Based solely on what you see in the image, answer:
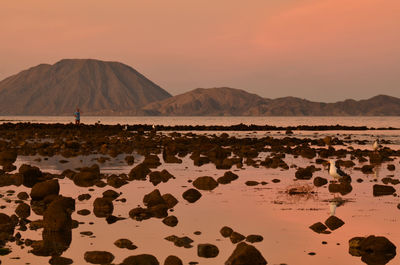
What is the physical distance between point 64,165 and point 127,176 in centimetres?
767

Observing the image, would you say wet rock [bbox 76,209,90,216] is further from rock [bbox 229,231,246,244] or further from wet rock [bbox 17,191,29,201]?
rock [bbox 229,231,246,244]

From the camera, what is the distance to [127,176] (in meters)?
26.5

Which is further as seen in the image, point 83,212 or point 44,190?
point 44,190

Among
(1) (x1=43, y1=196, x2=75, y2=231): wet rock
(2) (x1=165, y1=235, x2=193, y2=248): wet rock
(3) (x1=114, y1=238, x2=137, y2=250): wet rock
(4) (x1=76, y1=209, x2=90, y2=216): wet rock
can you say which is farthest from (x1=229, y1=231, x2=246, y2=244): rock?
(4) (x1=76, y1=209, x2=90, y2=216): wet rock

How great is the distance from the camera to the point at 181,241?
13562 mm

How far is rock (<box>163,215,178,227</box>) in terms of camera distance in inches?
619

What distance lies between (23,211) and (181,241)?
230 inches

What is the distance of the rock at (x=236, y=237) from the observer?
44.9ft

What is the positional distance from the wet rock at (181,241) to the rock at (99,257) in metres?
1.99

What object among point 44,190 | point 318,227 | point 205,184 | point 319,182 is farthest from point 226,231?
point 319,182

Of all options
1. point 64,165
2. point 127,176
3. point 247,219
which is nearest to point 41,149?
point 64,165

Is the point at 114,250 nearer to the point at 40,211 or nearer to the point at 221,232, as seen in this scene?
the point at 221,232

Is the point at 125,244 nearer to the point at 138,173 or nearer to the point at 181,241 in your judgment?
the point at 181,241

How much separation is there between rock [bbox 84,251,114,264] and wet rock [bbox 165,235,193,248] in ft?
6.53
